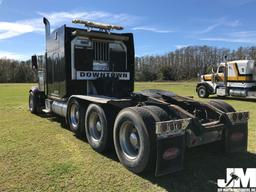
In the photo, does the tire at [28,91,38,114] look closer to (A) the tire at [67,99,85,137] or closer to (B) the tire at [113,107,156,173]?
(A) the tire at [67,99,85,137]

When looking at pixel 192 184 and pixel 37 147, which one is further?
pixel 37 147

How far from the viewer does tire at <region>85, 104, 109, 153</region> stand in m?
5.82

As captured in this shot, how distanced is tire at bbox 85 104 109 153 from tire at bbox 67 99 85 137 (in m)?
0.44

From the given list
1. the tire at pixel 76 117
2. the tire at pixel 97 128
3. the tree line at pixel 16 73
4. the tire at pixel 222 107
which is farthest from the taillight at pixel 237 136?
the tree line at pixel 16 73

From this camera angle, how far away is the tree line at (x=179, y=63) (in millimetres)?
67875

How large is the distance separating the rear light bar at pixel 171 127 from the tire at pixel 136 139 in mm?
221

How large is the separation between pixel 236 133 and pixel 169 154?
5.77 feet

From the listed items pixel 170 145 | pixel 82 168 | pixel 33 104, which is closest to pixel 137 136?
pixel 170 145

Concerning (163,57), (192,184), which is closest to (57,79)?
(192,184)

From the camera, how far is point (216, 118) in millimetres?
5668

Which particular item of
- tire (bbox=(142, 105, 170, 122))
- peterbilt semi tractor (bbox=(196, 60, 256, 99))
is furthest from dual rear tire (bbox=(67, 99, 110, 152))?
peterbilt semi tractor (bbox=(196, 60, 256, 99))

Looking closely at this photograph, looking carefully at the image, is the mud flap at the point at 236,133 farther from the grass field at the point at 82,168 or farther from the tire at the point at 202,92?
the tire at the point at 202,92

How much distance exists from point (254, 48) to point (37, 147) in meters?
60.8

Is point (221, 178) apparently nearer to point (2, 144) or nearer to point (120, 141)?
point (120, 141)
